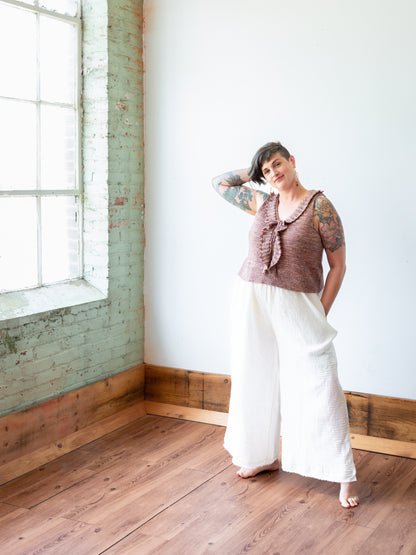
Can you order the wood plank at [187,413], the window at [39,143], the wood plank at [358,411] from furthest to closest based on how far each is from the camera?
the wood plank at [187,413] < the wood plank at [358,411] < the window at [39,143]

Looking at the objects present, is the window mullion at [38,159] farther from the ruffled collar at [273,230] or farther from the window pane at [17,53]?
the ruffled collar at [273,230]

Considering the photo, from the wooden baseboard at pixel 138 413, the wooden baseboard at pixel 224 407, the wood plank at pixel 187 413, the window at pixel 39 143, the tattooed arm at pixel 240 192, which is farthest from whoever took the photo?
the wood plank at pixel 187 413

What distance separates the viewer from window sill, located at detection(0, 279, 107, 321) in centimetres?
372

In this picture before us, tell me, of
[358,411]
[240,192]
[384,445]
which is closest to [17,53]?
[240,192]

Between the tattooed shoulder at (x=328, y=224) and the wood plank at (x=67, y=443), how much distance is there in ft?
6.00

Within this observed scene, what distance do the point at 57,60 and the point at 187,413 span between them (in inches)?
89.5

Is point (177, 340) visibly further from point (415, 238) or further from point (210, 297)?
point (415, 238)

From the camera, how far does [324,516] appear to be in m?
3.18

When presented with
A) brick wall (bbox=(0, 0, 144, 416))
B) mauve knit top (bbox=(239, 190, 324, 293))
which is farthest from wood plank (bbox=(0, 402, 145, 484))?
mauve knit top (bbox=(239, 190, 324, 293))

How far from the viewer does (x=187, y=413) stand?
452cm

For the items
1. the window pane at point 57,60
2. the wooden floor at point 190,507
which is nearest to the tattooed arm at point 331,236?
the wooden floor at point 190,507

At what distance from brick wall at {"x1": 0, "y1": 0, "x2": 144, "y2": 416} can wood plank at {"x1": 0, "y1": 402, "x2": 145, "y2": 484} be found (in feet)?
0.89

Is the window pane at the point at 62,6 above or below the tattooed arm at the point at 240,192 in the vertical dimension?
above

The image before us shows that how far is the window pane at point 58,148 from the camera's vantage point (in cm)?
406
